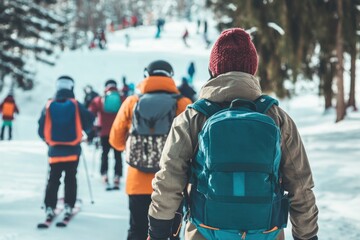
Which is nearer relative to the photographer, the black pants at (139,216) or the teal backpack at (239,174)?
the teal backpack at (239,174)

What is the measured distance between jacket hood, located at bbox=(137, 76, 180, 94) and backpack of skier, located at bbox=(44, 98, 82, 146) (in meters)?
1.67

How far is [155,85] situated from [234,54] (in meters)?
1.70

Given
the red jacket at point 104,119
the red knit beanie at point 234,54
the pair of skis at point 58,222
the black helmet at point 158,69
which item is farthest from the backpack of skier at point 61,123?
the red knit beanie at point 234,54

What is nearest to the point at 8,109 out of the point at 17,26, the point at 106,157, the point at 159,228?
the point at 17,26

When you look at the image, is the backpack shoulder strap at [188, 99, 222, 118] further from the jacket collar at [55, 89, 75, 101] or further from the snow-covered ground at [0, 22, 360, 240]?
the jacket collar at [55, 89, 75, 101]

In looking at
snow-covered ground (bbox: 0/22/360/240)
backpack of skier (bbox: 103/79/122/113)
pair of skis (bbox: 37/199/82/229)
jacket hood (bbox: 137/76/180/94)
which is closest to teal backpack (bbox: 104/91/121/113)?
backpack of skier (bbox: 103/79/122/113)

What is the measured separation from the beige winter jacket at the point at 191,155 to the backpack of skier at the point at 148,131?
61.2 inches

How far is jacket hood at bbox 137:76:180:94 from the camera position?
13.3ft

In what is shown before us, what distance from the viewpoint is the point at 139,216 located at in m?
4.02

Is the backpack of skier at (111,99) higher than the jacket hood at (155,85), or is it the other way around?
the jacket hood at (155,85)

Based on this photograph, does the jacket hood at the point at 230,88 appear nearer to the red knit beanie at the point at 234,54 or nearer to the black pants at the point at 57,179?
the red knit beanie at the point at 234,54

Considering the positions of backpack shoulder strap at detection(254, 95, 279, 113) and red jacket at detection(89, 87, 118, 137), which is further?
red jacket at detection(89, 87, 118, 137)

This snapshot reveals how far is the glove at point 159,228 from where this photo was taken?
239cm

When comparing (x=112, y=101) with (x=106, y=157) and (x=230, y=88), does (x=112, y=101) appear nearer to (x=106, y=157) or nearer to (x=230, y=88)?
(x=106, y=157)
